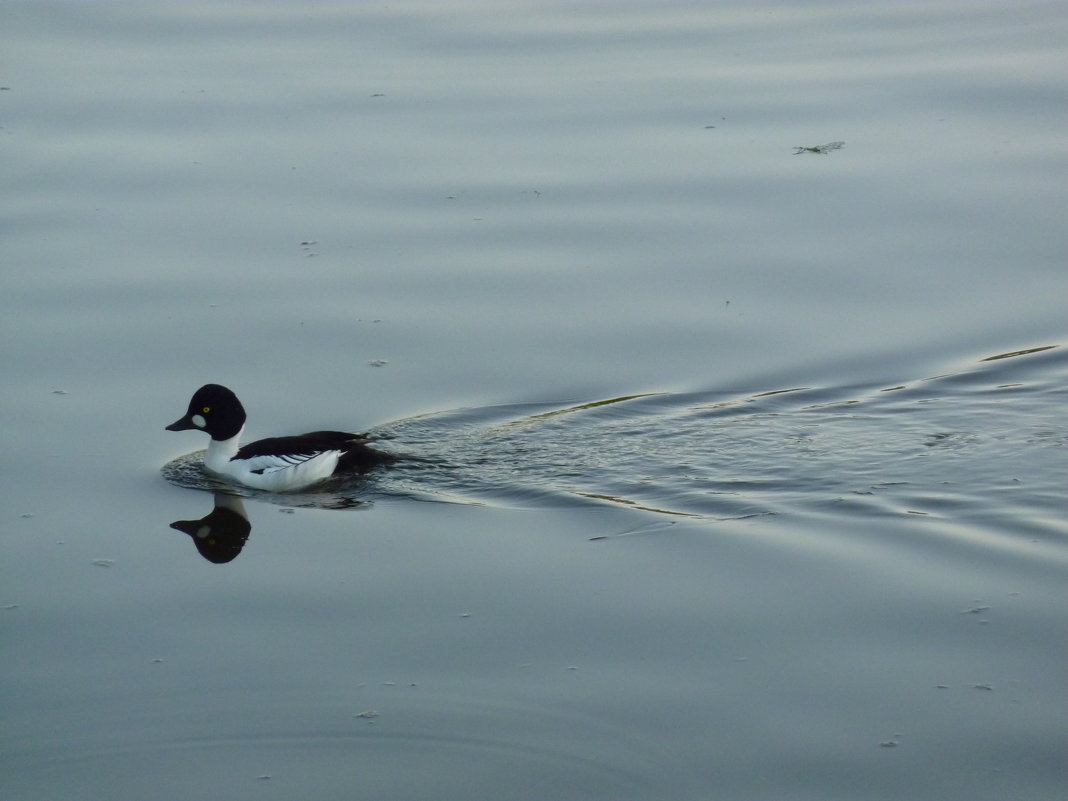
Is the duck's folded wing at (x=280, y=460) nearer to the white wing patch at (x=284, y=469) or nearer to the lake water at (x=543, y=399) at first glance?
the white wing patch at (x=284, y=469)

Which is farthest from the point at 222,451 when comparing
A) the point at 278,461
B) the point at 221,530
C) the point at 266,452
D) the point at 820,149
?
the point at 820,149

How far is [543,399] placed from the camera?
11.4 meters

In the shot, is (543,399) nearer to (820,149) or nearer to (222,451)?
(222,451)

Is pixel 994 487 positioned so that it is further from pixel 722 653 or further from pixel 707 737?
pixel 707 737

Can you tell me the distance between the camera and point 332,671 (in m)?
7.80

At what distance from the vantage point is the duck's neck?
11234mm

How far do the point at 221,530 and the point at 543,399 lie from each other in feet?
8.38

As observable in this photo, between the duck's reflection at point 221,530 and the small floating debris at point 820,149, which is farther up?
the small floating debris at point 820,149

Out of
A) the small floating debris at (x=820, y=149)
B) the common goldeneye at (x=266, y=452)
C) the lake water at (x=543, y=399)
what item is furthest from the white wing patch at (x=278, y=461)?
the small floating debris at (x=820, y=149)

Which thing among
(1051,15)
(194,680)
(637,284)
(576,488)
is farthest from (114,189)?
(1051,15)

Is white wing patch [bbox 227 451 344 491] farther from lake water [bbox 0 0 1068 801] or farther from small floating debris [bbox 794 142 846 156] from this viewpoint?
small floating debris [bbox 794 142 846 156]

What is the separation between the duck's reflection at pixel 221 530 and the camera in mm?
9641

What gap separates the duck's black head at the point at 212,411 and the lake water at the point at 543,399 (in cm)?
38

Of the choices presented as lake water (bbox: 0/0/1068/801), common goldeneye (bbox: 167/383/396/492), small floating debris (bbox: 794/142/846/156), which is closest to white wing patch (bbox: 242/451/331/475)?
common goldeneye (bbox: 167/383/396/492)
